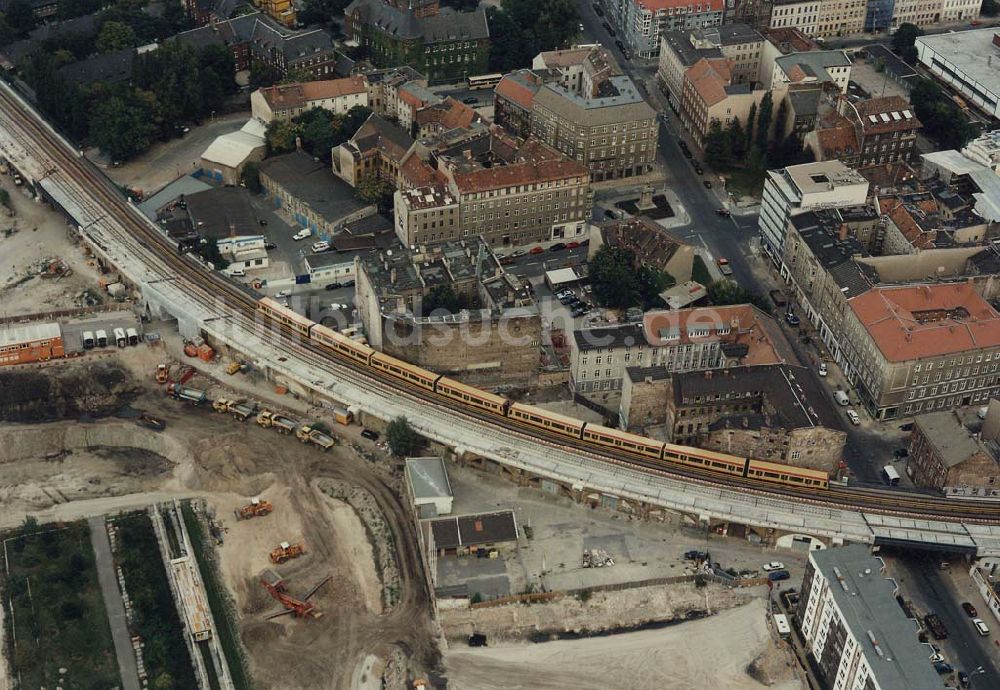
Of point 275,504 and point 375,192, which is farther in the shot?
point 375,192

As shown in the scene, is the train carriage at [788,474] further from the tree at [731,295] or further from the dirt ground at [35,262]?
the dirt ground at [35,262]

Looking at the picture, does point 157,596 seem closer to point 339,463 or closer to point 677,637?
point 339,463

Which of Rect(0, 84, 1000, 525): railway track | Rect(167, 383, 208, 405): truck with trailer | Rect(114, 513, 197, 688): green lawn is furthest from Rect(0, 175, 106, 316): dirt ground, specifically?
Rect(114, 513, 197, 688): green lawn

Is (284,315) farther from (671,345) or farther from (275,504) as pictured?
(671,345)

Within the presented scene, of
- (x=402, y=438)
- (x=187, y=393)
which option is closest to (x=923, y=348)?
(x=402, y=438)

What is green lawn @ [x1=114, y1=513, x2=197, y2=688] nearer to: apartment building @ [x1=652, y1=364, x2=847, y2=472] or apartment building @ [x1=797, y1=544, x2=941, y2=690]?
apartment building @ [x1=652, y1=364, x2=847, y2=472]

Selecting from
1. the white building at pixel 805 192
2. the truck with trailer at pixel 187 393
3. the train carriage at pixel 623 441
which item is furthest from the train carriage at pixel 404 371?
the white building at pixel 805 192

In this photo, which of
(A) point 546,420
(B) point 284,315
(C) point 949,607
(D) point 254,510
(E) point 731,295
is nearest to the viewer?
(C) point 949,607
